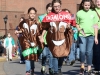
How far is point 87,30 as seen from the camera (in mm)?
9289

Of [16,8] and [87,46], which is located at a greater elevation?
[16,8]

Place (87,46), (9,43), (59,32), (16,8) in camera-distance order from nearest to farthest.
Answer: (59,32) → (87,46) → (9,43) → (16,8)

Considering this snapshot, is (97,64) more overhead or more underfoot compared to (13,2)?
more underfoot

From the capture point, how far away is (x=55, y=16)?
836 centimetres

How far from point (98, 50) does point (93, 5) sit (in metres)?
1.15

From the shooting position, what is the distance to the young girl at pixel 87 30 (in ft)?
30.3

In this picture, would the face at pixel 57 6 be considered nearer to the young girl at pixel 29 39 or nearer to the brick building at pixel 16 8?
the young girl at pixel 29 39

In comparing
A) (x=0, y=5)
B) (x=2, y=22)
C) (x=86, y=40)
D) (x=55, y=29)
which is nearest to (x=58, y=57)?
(x=55, y=29)

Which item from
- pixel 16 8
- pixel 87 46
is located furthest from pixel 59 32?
pixel 16 8

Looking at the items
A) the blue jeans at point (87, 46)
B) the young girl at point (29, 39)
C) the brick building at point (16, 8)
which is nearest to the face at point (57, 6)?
the young girl at point (29, 39)

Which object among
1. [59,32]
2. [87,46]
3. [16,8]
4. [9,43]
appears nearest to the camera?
[59,32]

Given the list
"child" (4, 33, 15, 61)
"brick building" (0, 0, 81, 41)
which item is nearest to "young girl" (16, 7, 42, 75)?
"child" (4, 33, 15, 61)

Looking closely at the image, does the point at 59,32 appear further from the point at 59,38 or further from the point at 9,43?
the point at 9,43

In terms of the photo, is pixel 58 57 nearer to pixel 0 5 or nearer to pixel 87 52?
pixel 87 52
